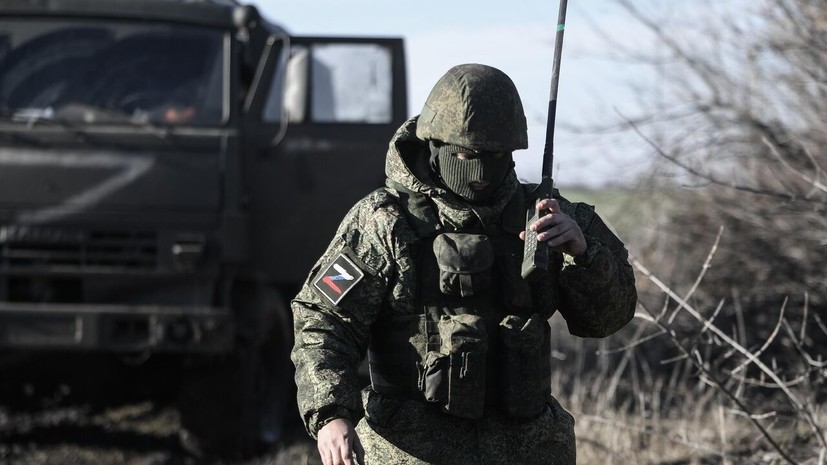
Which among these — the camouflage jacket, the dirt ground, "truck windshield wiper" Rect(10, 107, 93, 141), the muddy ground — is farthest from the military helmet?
"truck windshield wiper" Rect(10, 107, 93, 141)

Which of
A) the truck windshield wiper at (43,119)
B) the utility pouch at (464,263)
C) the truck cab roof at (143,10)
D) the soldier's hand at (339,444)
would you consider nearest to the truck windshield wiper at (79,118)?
the truck windshield wiper at (43,119)

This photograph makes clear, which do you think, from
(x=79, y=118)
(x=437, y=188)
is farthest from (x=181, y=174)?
(x=437, y=188)

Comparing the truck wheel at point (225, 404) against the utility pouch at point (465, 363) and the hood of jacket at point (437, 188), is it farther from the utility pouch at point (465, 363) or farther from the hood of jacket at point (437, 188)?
the utility pouch at point (465, 363)

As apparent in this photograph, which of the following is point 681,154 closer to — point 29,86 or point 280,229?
point 280,229

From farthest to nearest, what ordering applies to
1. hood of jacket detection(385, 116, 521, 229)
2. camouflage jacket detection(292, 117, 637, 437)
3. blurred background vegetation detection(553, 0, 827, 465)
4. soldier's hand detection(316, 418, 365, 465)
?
blurred background vegetation detection(553, 0, 827, 465), hood of jacket detection(385, 116, 521, 229), camouflage jacket detection(292, 117, 637, 437), soldier's hand detection(316, 418, 365, 465)

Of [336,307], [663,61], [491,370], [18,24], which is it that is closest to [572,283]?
[491,370]

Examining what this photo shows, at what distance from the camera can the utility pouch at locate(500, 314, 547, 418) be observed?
3076 mm

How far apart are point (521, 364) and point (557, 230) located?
14.1 inches

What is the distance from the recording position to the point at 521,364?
3.09 meters

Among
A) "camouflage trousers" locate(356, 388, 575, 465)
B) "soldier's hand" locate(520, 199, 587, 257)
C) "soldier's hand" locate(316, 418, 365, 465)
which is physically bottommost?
"camouflage trousers" locate(356, 388, 575, 465)

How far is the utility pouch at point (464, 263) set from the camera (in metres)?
3.04

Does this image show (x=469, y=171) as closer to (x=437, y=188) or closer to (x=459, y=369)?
(x=437, y=188)

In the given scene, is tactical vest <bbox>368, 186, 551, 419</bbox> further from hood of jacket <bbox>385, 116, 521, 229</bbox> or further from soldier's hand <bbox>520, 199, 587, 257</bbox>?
soldier's hand <bbox>520, 199, 587, 257</bbox>

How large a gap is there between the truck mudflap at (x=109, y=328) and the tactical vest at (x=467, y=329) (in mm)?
3284
